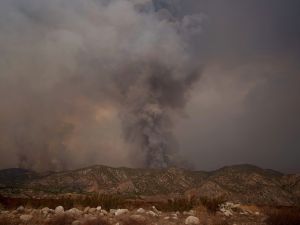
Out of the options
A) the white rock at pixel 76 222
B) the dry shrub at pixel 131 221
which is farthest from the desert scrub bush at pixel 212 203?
the white rock at pixel 76 222

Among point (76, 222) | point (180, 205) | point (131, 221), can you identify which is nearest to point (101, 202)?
point (180, 205)

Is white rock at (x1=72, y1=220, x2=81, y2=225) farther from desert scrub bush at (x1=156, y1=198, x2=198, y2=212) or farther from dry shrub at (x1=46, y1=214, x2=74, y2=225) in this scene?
desert scrub bush at (x1=156, y1=198, x2=198, y2=212)

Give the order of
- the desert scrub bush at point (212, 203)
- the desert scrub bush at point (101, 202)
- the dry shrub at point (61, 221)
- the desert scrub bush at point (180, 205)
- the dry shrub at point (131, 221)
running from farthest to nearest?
the desert scrub bush at point (101, 202) < the desert scrub bush at point (180, 205) < the desert scrub bush at point (212, 203) < the dry shrub at point (131, 221) < the dry shrub at point (61, 221)

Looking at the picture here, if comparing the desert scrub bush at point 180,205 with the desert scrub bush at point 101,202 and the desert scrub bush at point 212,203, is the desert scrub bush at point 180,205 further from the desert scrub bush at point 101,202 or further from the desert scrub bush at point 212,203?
the desert scrub bush at point 101,202

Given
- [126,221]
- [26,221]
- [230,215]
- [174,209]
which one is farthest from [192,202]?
[26,221]

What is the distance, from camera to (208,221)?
15.2 meters

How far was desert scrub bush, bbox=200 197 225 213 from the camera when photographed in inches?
796

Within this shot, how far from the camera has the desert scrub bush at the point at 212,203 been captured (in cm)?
2022

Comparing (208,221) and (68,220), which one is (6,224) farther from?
(208,221)

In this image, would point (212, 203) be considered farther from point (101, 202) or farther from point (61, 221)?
point (61, 221)

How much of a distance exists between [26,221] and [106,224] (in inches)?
134

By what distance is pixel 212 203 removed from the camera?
2105 cm

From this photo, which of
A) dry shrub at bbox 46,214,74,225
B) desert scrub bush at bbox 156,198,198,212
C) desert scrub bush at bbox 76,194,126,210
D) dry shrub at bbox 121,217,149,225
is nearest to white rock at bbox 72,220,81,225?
dry shrub at bbox 46,214,74,225

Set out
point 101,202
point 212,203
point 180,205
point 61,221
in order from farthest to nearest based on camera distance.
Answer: point 101,202 → point 180,205 → point 212,203 → point 61,221
